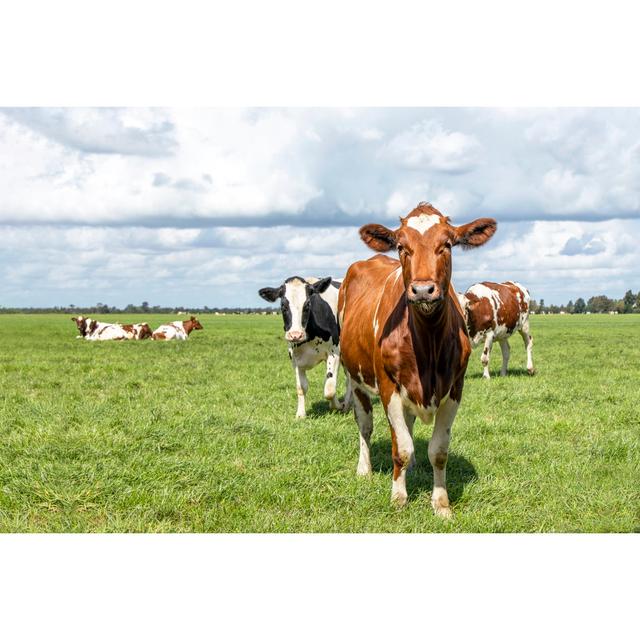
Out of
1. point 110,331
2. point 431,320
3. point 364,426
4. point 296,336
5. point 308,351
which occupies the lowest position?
point 110,331

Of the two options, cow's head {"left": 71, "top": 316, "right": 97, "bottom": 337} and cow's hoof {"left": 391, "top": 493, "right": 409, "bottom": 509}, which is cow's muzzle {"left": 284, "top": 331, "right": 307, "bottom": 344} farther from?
cow's head {"left": 71, "top": 316, "right": 97, "bottom": 337}

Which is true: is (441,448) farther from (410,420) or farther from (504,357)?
(504,357)

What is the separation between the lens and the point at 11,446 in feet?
26.7

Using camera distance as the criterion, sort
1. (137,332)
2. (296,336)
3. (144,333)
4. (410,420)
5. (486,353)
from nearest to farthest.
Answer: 1. (410,420)
2. (296,336)
3. (486,353)
4. (137,332)
5. (144,333)

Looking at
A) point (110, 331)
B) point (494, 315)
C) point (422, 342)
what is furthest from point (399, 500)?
point (110, 331)

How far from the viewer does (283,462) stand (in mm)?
7523

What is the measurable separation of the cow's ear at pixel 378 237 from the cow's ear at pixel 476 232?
1.88 ft

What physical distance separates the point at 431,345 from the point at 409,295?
89cm

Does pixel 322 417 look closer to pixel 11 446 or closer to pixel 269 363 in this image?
pixel 11 446

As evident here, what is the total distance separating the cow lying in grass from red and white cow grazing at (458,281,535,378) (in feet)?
67.0

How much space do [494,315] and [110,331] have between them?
71.2 feet

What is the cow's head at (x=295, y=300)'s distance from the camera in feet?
33.5

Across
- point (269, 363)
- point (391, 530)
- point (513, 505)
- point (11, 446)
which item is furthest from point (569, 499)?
point (269, 363)

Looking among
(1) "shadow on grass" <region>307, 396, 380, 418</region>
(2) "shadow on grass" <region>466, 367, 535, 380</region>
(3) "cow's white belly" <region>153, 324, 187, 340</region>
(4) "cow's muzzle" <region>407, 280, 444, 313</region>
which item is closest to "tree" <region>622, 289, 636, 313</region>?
(3) "cow's white belly" <region>153, 324, 187, 340</region>
